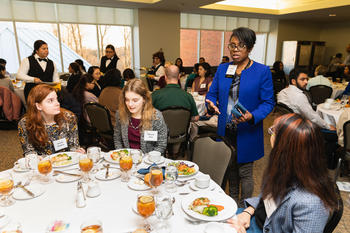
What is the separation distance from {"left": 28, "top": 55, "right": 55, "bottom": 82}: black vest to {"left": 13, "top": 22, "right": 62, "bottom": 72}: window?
3.73 m

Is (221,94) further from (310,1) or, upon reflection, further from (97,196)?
(310,1)

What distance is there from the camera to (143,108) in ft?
7.23

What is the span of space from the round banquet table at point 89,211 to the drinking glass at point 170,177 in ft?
0.13

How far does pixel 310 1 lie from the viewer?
8.32 metres

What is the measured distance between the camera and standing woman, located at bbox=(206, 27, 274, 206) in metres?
1.92

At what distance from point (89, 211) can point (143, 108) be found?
1.15 metres

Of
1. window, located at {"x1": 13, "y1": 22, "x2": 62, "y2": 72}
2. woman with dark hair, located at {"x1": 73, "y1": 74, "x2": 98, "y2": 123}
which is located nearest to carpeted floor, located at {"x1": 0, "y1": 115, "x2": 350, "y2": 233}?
woman with dark hair, located at {"x1": 73, "y1": 74, "x2": 98, "y2": 123}

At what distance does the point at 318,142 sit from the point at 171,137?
84.7 inches

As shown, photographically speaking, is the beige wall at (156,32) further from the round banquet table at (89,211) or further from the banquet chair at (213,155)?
the round banquet table at (89,211)

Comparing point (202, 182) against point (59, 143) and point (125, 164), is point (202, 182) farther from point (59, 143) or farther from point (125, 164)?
point (59, 143)

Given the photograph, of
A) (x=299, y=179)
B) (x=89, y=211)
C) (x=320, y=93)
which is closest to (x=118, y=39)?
(x=320, y=93)

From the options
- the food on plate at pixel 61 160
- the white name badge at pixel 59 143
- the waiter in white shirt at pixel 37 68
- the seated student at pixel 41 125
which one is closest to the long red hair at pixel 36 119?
the seated student at pixel 41 125

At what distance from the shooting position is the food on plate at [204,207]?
1.14 metres

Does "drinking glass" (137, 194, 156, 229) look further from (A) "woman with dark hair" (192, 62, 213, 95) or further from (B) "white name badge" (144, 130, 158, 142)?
(A) "woman with dark hair" (192, 62, 213, 95)
